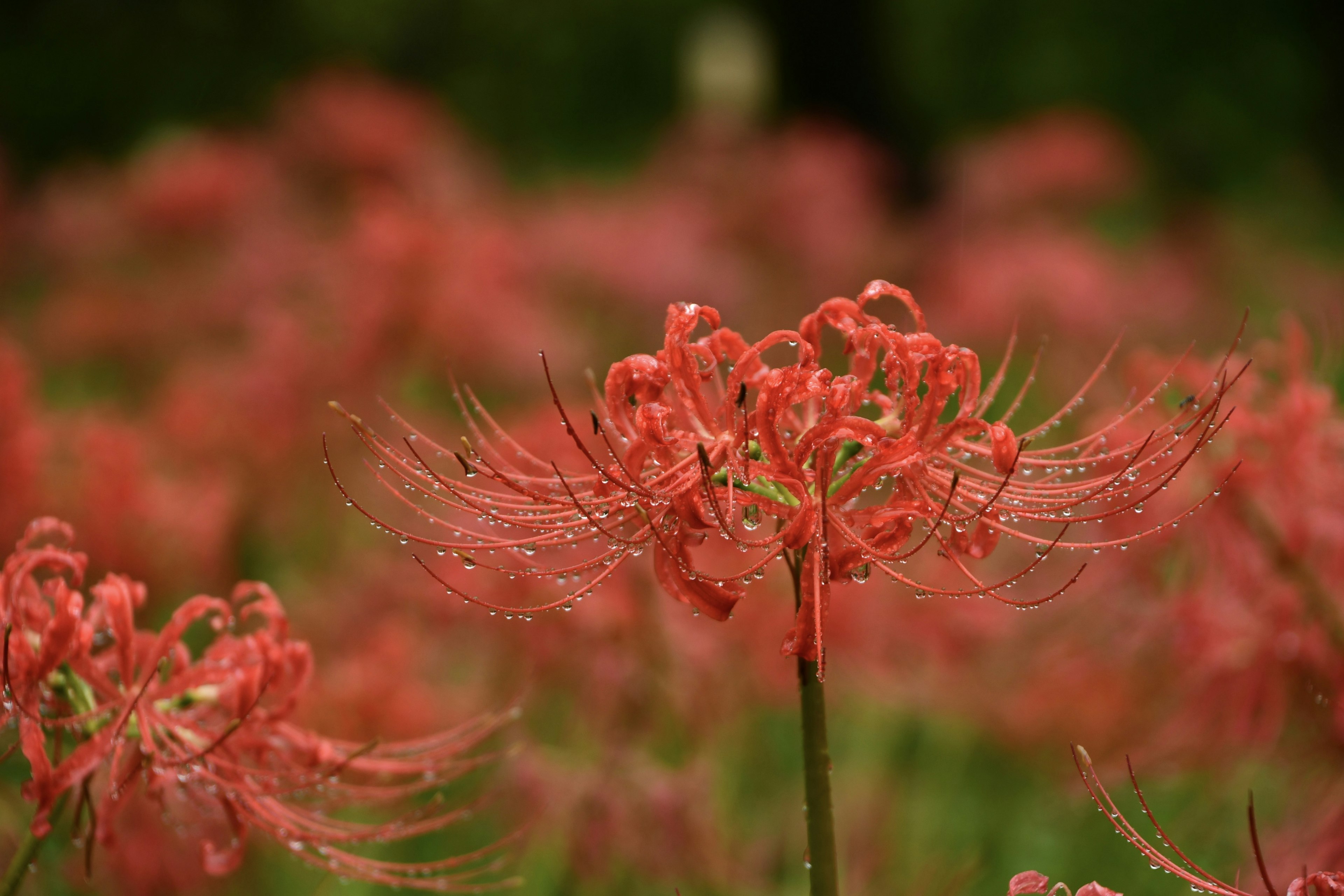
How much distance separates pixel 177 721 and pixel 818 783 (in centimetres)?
71

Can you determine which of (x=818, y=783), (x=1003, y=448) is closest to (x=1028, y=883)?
(x=818, y=783)

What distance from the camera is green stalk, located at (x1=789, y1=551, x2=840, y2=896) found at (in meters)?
1.01

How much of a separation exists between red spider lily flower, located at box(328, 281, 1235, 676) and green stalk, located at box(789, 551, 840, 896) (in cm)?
4

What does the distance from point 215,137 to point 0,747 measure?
12.4 feet

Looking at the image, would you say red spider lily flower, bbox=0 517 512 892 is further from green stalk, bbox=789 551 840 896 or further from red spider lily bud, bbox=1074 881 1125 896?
red spider lily bud, bbox=1074 881 1125 896

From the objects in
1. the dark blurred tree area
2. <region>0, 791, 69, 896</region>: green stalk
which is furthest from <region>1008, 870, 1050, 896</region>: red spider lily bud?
the dark blurred tree area

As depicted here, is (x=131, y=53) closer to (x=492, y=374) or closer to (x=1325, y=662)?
(x=492, y=374)

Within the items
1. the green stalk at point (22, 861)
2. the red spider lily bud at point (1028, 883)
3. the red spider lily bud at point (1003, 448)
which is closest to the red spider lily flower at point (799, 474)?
the red spider lily bud at point (1003, 448)

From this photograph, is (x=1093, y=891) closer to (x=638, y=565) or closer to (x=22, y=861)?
(x=22, y=861)

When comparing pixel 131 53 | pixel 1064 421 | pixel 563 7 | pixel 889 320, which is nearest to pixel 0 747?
pixel 1064 421

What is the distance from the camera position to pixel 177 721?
126 cm

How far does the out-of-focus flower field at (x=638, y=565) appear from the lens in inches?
73.7

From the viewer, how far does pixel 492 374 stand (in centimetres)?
404

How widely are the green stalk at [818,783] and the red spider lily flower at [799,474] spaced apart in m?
0.04
